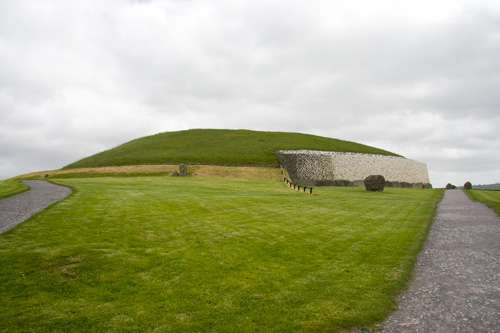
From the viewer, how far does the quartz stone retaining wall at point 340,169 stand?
61978 mm

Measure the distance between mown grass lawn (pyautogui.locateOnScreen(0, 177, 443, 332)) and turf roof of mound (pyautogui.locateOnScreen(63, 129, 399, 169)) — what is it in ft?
182

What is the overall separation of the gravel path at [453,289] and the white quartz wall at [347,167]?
2014 inches

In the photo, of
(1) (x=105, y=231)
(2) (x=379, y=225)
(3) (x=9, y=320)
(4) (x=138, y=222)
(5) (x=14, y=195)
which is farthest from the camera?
(5) (x=14, y=195)

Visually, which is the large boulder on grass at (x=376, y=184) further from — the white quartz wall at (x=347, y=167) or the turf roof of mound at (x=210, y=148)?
the turf roof of mound at (x=210, y=148)

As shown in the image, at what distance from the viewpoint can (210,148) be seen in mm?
81750

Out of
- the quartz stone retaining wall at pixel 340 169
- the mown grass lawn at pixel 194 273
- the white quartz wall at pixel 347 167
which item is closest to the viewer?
the mown grass lawn at pixel 194 273

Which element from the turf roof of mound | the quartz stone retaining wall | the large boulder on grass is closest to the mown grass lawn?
the large boulder on grass

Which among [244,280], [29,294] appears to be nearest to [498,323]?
[244,280]

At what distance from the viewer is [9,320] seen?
5.71 metres

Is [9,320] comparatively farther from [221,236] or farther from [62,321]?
[221,236]

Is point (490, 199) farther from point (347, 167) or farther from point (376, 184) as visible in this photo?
point (347, 167)

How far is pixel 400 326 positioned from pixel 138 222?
35.6ft

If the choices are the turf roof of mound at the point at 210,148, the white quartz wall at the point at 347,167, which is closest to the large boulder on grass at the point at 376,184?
the white quartz wall at the point at 347,167

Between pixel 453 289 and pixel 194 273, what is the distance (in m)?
6.60
